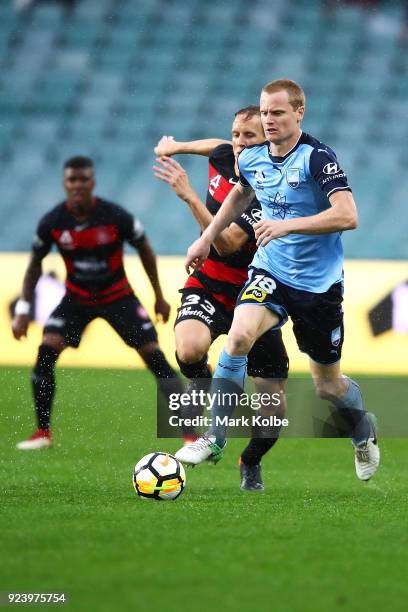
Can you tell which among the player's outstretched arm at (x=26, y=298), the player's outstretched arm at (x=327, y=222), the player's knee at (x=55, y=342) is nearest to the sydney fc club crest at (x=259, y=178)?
the player's outstretched arm at (x=327, y=222)

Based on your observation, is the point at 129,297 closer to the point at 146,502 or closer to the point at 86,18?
the point at 146,502

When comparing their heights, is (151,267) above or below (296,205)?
above

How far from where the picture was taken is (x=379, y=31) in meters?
16.0

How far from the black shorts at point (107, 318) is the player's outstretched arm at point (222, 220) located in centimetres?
189

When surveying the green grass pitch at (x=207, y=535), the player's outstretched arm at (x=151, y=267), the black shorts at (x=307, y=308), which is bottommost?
the green grass pitch at (x=207, y=535)

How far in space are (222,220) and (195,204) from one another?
7.6 inches

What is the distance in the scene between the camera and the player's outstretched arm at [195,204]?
5.42m

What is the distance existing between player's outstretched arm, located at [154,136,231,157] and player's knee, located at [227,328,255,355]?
4.05 feet

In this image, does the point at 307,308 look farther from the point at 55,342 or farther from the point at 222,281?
the point at 55,342

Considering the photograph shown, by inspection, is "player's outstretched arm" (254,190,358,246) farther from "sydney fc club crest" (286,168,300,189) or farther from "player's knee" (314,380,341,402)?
"player's knee" (314,380,341,402)

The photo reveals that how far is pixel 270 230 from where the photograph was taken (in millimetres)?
4719

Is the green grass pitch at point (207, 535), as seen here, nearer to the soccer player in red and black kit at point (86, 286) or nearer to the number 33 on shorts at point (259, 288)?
the soccer player in red and black kit at point (86, 286)

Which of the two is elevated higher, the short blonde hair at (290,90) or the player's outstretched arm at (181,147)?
Answer: the player's outstretched arm at (181,147)

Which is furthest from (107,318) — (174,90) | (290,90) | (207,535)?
(174,90)
